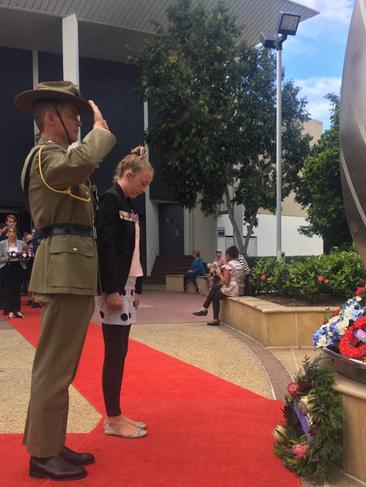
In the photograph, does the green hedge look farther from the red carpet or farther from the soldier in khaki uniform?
the soldier in khaki uniform

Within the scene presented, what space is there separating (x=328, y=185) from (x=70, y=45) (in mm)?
8858

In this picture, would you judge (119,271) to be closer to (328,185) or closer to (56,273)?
(56,273)

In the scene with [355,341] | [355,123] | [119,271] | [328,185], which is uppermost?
[328,185]

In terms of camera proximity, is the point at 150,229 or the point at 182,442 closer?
the point at 182,442

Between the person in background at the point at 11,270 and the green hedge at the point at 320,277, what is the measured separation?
4499 millimetres

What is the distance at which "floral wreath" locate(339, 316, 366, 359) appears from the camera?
2.98 meters

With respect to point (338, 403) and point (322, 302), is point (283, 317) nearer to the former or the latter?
point (322, 302)

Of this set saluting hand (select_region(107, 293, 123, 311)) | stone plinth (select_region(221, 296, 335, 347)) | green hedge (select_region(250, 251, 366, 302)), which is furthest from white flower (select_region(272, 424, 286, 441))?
green hedge (select_region(250, 251, 366, 302))

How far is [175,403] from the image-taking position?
14.0ft

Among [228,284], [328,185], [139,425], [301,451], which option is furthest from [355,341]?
[328,185]

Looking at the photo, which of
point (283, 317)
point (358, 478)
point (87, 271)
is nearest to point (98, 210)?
point (87, 271)

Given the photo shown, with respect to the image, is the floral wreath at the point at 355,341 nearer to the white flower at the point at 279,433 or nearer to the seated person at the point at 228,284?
the white flower at the point at 279,433

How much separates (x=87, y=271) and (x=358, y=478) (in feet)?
5.97

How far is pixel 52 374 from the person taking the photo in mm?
2775
